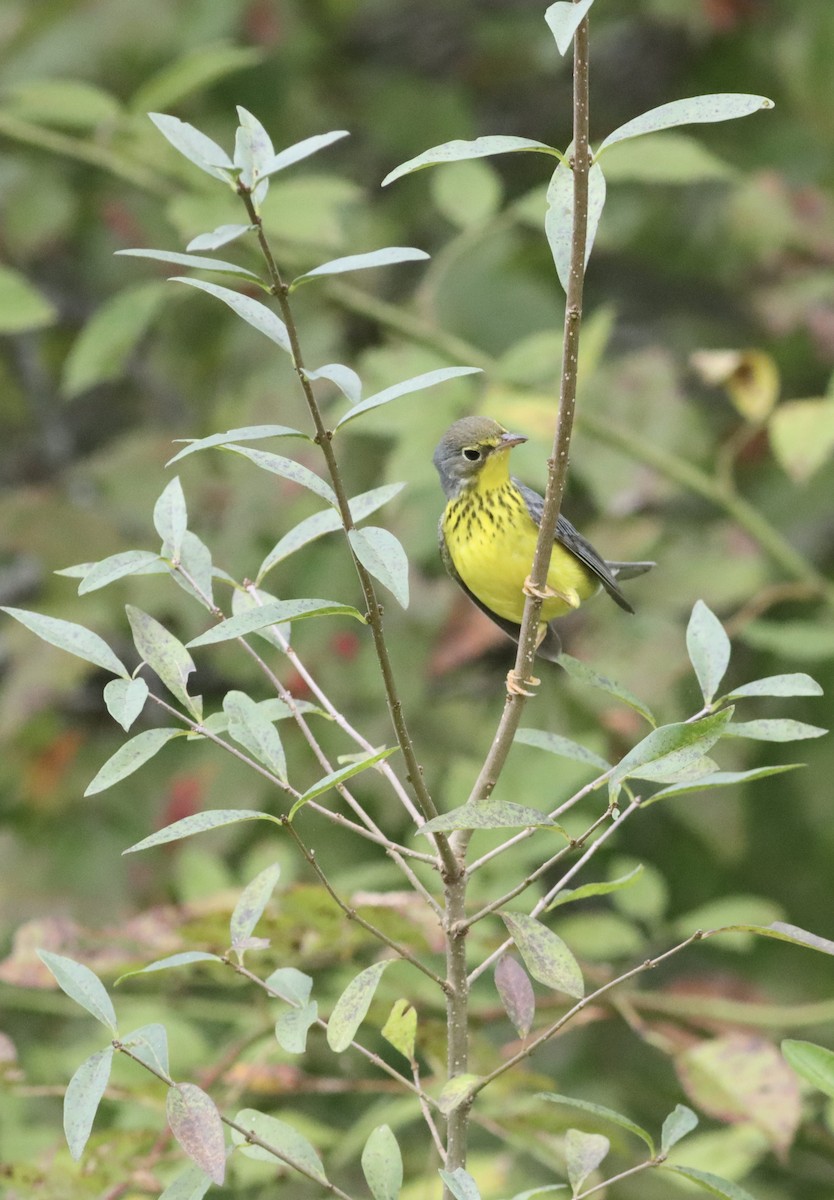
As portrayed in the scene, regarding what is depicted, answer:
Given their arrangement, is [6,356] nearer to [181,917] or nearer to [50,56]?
[50,56]

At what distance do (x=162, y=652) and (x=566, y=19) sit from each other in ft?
2.50

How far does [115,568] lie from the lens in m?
1.40

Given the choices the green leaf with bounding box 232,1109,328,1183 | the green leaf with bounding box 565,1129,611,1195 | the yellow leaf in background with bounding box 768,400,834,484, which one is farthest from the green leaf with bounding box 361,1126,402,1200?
the yellow leaf in background with bounding box 768,400,834,484

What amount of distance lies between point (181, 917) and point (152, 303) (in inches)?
66.8

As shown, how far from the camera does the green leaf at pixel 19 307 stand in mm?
3455

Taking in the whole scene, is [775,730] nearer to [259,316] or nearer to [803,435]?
[259,316]

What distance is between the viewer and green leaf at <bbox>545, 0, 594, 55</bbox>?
1096 mm

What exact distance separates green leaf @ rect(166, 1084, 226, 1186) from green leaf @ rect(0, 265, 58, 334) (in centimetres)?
241

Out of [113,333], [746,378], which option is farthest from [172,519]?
[746,378]

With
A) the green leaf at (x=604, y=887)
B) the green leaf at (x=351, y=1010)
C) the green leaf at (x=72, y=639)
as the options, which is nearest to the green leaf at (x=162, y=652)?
Answer: the green leaf at (x=72, y=639)

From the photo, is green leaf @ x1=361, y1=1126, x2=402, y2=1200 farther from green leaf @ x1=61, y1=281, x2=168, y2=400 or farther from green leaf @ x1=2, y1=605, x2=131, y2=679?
green leaf @ x1=61, y1=281, x2=168, y2=400

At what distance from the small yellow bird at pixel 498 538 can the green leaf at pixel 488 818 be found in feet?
4.32

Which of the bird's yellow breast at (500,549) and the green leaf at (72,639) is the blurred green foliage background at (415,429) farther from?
the green leaf at (72,639)

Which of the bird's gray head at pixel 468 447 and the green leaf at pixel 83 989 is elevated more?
the green leaf at pixel 83 989
